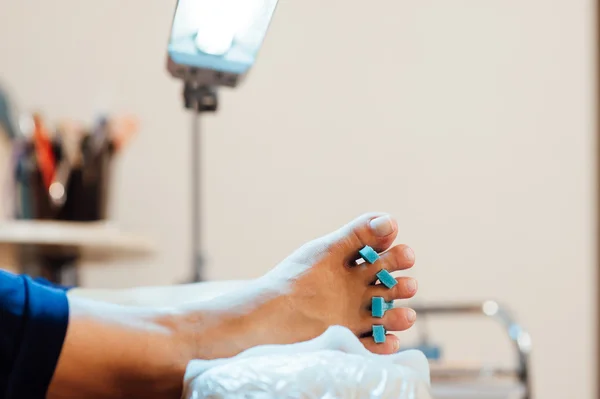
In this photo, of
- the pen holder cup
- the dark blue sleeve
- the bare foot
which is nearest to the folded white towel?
the dark blue sleeve

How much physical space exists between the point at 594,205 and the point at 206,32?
1.43 meters

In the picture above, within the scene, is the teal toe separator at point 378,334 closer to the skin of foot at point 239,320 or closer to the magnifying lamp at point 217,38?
the skin of foot at point 239,320

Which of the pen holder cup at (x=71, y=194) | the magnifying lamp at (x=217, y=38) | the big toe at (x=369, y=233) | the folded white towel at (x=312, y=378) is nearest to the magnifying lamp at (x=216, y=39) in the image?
the magnifying lamp at (x=217, y=38)

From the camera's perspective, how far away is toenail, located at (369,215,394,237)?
28.0 inches

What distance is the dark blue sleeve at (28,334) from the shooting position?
0.53 m

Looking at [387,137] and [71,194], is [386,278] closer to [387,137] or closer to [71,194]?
[71,194]

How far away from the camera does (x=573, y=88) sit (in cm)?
189

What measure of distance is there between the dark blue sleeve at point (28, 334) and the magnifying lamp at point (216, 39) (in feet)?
0.91

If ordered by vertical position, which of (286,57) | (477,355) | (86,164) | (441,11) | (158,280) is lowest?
(477,355)

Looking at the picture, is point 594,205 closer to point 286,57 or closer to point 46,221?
point 286,57

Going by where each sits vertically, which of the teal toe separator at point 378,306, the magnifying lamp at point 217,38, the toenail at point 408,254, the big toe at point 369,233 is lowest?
the teal toe separator at point 378,306

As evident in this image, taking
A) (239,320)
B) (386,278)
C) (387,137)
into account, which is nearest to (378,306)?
(386,278)

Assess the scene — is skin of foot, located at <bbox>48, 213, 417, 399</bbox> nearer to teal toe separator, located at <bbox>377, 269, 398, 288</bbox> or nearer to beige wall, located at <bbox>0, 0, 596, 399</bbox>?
teal toe separator, located at <bbox>377, 269, 398, 288</bbox>

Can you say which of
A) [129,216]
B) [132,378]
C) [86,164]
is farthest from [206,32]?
[129,216]
